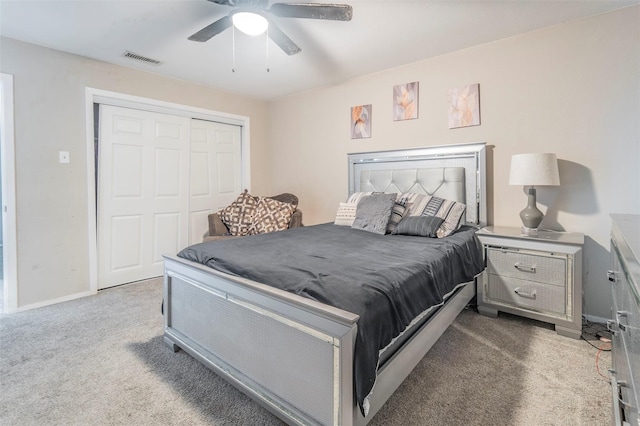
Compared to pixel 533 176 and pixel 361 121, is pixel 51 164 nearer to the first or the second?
pixel 361 121

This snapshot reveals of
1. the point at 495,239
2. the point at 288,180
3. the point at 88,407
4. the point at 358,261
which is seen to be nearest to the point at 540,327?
the point at 495,239

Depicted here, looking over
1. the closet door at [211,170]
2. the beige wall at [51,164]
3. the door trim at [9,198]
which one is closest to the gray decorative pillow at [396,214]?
the closet door at [211,170]

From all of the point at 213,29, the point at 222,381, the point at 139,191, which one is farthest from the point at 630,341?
the point at 139,191

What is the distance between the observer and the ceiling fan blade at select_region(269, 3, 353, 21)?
188 cm

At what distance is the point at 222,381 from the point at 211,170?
10.3 feet

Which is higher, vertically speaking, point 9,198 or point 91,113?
point 91,113

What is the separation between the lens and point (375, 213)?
2.86 m

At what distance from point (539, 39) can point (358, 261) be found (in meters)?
2.60

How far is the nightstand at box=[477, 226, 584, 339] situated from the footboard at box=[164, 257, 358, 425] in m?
1.91

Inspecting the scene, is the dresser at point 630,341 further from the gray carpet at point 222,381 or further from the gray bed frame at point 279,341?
the gray bed frame at point 279,341

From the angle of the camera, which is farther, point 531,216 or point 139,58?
point 139,58

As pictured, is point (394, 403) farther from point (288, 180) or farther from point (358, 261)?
point (288, 180)

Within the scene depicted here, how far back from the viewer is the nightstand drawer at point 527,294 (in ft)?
7.31

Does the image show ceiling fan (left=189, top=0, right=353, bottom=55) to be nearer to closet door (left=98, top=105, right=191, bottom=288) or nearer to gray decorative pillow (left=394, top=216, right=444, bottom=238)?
gray decorative pillow (left=394, top=216, right=444, bottom=238)
